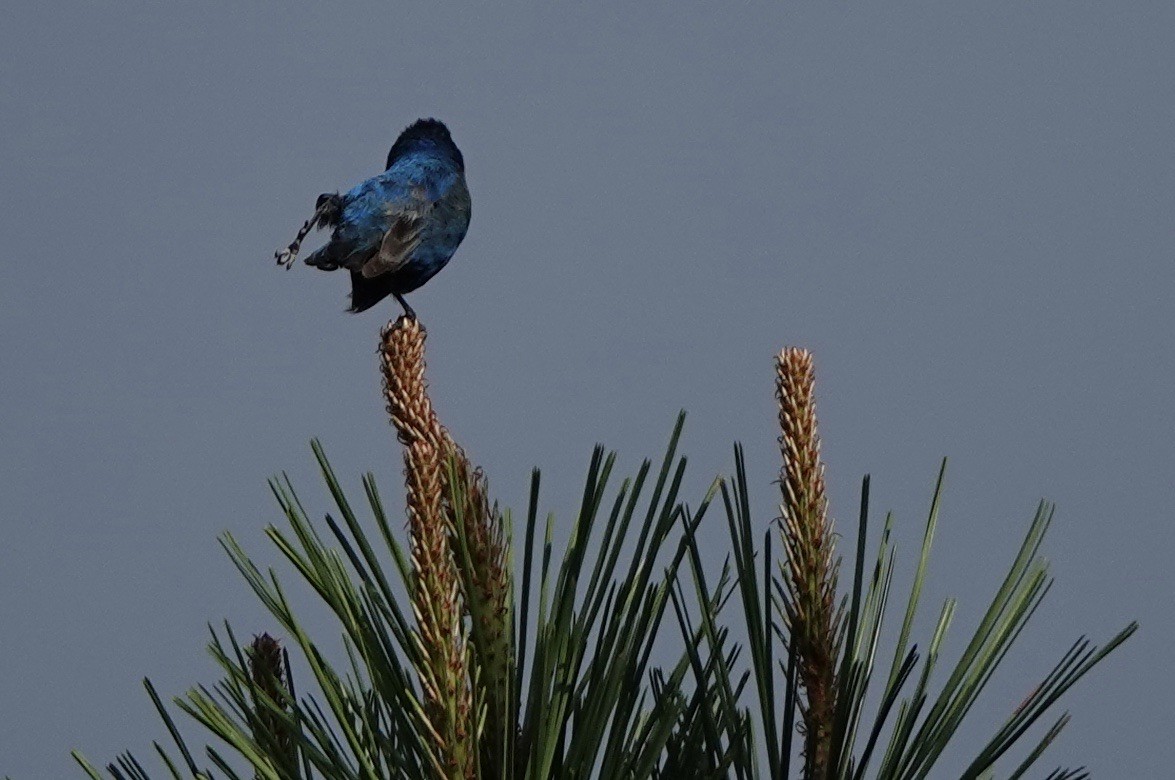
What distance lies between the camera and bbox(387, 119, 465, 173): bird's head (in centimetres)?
920

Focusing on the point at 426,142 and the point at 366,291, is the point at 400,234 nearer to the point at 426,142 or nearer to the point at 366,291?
the point at 366,291

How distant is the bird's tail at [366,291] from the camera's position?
7668 mm

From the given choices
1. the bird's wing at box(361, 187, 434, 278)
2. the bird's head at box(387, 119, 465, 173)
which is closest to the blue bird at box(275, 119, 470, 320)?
the bird's wing at box(361, 187, 434, 278)

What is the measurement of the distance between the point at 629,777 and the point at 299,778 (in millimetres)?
504

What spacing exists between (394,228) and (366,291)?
370 mm

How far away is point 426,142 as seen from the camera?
9242mm

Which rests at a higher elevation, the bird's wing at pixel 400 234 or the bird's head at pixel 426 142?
the bird's head at pixel 426 142

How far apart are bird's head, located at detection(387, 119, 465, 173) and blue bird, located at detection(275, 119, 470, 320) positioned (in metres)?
0.50

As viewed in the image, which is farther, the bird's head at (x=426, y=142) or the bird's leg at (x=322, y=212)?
the bird's head at (x=426, y=142)

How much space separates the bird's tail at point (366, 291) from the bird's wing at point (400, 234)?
21 centimetres

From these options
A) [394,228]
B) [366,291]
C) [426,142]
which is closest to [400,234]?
[394,228]

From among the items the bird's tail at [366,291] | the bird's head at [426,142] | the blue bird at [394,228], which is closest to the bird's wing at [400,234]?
the blue bird at [394,228]

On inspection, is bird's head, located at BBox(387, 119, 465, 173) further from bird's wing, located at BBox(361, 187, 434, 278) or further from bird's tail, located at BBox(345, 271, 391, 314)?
bird's tail, located at BBox(345, 271, 391, 314)

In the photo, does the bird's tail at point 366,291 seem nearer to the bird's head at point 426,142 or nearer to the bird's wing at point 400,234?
the bird's wing at point 400,234
